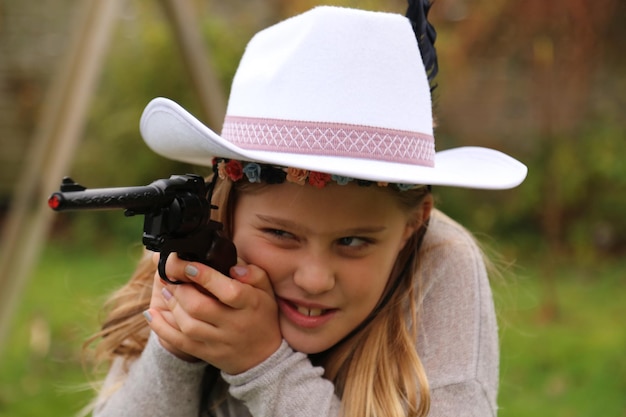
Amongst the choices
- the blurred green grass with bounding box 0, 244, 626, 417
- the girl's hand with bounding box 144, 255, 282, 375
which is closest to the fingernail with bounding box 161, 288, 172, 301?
the girl's hand with bounding box 144, 255, 282, 375

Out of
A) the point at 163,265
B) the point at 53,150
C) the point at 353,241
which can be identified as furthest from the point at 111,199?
the point at 53,150

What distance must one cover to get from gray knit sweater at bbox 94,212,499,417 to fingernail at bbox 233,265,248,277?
0.19 metres

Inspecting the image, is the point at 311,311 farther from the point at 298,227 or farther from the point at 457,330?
the point at 457,330

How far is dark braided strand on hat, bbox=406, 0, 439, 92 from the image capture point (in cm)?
195

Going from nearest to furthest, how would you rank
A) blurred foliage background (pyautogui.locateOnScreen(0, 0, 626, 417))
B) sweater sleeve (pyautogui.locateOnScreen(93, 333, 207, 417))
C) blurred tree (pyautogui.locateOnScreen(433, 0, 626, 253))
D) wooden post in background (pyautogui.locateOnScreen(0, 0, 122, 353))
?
sweater sleeve (pyautogui.locateOnScreen(93, 333, 207, 417)) < wooden post in background (pyautogui.locateOnScreen(0, 0, 122, 353)) < blurred foliage background (pyautogui.locateOnScreen(0, 0, 626, 417)) < blurred tree (pyautogui.locateOnScreen(433, 0, 626, 253))

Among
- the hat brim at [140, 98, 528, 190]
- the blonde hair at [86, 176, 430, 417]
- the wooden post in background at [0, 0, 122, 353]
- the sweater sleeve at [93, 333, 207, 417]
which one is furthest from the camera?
the wooden post in background at [0, 0, 122, 353]

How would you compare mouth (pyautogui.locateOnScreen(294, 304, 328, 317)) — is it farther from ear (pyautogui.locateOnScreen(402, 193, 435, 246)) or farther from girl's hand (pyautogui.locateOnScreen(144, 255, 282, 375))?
ear (pyautogui.locateOnScreen(402, 193, 435, 246))

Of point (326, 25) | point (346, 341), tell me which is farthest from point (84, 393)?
point (326, 25)

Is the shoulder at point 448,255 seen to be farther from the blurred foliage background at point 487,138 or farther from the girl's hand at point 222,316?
the blurred foliage background at point 487,138

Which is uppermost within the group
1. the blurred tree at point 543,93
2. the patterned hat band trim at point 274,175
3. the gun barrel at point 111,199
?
the gun barrel at point 111,199

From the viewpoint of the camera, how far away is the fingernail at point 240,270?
1.72 metres

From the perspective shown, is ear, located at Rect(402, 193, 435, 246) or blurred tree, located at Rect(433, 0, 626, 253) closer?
ear, located at Rect(402, 193, 435, 246)

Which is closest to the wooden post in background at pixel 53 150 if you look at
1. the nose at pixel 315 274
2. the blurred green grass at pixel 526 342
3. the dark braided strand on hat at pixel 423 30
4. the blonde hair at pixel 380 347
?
→ the blurred green grass at pixel 526 342

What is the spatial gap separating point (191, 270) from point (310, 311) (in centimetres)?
28
